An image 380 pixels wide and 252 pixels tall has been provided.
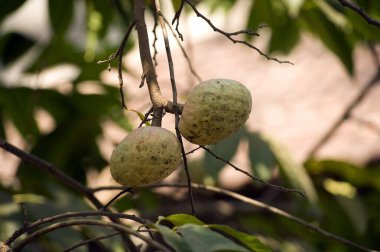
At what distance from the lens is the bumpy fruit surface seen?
2.22 ft

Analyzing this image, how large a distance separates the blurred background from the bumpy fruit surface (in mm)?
461

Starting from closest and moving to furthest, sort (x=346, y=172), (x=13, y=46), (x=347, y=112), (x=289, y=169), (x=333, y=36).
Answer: (x=333, y=36) < (x=289, y=169) < (x=13, y=46) < (x=347, y=112) < (x=346, y=172)

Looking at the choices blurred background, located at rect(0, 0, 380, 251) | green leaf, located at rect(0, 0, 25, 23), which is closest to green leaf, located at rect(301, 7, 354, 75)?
blurred background, located at rect(0, 0, 380, 251)

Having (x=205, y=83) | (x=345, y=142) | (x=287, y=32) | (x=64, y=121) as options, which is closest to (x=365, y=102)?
(x=345, y=142)

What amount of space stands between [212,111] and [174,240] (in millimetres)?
129

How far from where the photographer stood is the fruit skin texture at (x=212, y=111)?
0.70 metres

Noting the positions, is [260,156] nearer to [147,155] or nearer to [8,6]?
[8,6]

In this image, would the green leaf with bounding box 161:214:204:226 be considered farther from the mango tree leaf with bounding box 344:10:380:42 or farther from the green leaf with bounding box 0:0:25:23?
the mango tree leaf with bounding box 344:10:380:42

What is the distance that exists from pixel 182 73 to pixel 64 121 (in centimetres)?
104

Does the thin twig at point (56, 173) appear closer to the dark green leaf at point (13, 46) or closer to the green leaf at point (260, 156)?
the green leaf at point (260, 156)

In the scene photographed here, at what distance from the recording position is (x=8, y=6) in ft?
4.05

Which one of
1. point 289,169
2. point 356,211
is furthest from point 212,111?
point 356,211

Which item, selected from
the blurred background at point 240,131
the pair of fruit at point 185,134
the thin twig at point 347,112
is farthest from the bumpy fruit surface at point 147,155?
the thin twig at point 347,112

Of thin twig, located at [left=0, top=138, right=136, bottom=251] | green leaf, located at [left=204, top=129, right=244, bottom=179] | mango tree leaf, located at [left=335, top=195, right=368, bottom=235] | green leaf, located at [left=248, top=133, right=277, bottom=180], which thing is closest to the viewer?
thin twig, located at [left=0, top=138, right=136, bottom=251]
